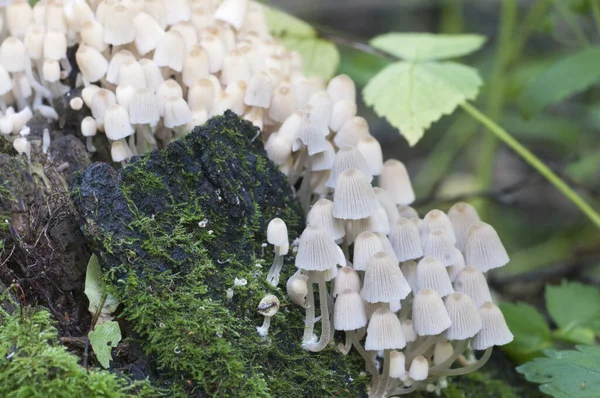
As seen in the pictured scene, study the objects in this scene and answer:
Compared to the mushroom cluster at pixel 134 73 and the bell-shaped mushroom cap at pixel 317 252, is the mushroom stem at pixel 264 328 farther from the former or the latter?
the mushroom cluster at pixel 134 73

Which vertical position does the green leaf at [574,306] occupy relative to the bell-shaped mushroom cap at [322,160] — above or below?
below

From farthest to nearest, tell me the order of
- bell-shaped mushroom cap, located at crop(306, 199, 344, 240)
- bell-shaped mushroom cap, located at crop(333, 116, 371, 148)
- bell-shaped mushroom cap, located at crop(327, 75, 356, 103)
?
bell-shaped mushroom cap, located at crop(327, 75, 356, 103), bell-shaped mushroom cap, located at crop(333, 116, 371, 148), bell-shaped mushroom cap, located at crop(306, 199, 344, 240)

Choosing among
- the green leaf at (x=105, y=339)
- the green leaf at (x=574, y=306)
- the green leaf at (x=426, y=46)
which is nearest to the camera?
the green leaf at (x=105, y=339)

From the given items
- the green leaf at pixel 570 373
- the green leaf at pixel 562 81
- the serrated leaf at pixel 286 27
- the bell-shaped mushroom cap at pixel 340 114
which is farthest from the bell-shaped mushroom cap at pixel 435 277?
the serrated leaf at pixel 286 27

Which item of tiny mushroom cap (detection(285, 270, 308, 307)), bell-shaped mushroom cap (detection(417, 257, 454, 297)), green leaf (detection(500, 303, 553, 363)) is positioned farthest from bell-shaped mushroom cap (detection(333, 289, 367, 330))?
green leaf (detection(500, 303, 553, 363))

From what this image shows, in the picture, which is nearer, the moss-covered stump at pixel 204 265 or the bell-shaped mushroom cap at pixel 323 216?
the moss-covered stump at pixel 204 265

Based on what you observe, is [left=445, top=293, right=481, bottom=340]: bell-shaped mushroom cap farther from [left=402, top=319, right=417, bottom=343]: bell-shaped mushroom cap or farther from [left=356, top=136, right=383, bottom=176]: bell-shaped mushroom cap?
[left=356, top=136, right=383, bottom=176]: bell-shaped mushroom cap

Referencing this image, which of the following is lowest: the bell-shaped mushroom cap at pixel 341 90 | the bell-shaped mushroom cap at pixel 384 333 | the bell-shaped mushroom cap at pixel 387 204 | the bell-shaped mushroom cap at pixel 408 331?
the bell-shaped mushroom cap at pixel 408 331

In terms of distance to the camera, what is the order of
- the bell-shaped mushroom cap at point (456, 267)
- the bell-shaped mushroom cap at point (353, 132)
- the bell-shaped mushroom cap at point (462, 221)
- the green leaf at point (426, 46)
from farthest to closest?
the green leaf at point (426, 46)
the bell-shaped mushroom cap at point (353, 132)
the bell-shaped mushroom cap at point (462, 221)
the bell-shaped mushroom cap at point (456, 267)
